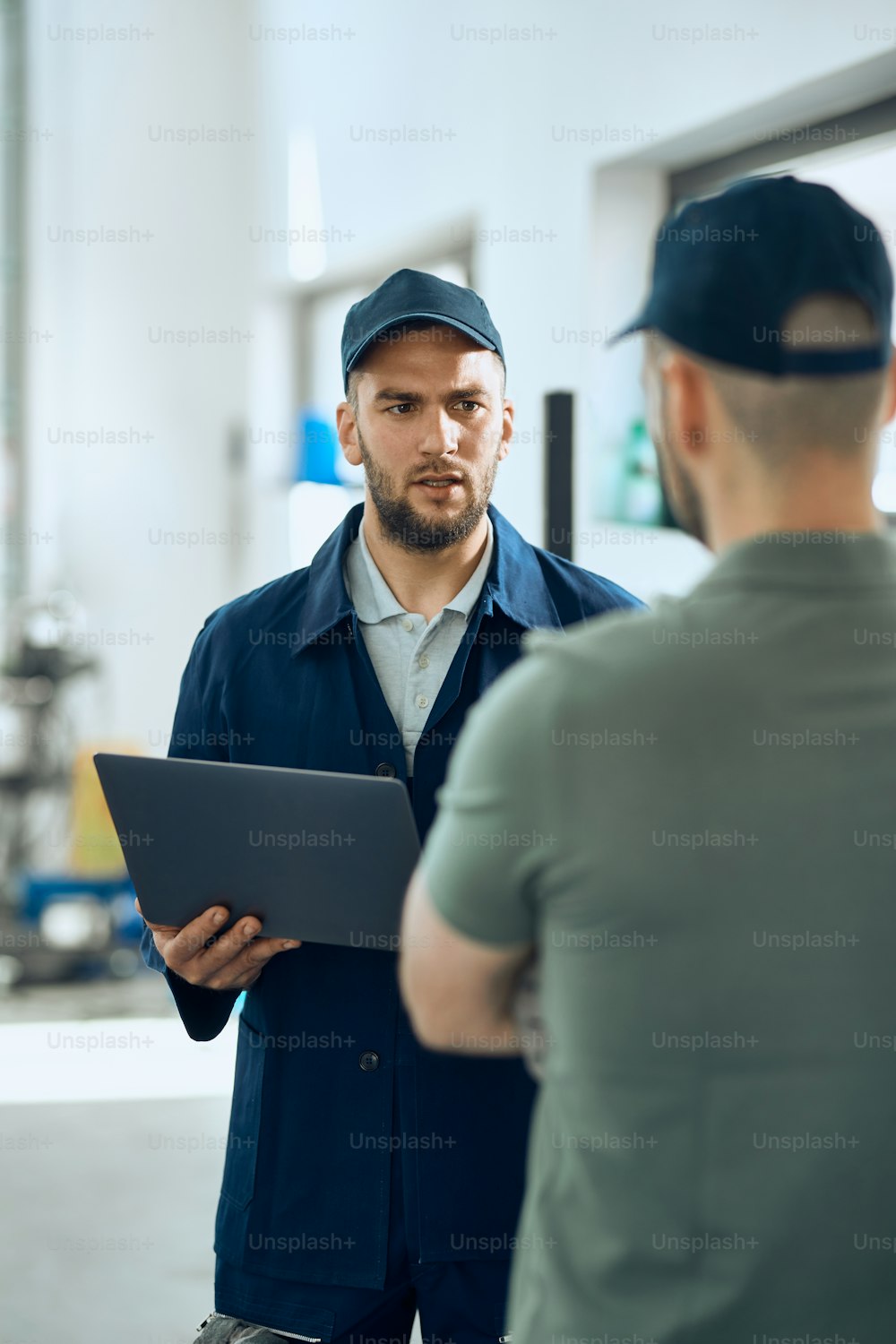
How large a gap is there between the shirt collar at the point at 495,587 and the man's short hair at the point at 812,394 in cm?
76

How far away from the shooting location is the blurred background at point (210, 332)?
2.89m

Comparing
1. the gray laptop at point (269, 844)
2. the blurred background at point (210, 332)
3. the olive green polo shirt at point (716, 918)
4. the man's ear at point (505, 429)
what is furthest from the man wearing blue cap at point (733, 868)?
the blurred background at point (210, 332)

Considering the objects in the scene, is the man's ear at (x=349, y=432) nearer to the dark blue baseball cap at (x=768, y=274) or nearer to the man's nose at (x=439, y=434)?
the man's nose at (x=439, y=434)

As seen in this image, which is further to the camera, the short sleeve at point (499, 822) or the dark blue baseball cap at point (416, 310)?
the dark blue baseball cap at point (416, 310)

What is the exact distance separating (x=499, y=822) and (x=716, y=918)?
14 cm

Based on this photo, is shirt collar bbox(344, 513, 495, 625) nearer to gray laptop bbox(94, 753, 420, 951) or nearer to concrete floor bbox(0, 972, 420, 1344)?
gray laptop bbox(94, 753, 420, 951)

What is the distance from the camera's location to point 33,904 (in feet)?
15.7

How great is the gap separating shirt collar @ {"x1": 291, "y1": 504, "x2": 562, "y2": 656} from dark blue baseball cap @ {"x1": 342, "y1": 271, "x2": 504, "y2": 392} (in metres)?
0.22

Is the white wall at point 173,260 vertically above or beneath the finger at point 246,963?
above

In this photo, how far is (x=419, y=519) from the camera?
1581 mm

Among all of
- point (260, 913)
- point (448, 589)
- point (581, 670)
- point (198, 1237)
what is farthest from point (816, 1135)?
point (198, 1237)

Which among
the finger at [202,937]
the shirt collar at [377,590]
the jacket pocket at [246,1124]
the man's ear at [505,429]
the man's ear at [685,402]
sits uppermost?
the man's ear at [505,429]

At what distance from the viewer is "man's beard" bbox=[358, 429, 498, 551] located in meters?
1.58

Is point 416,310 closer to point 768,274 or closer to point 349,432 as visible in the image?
point 349,432
